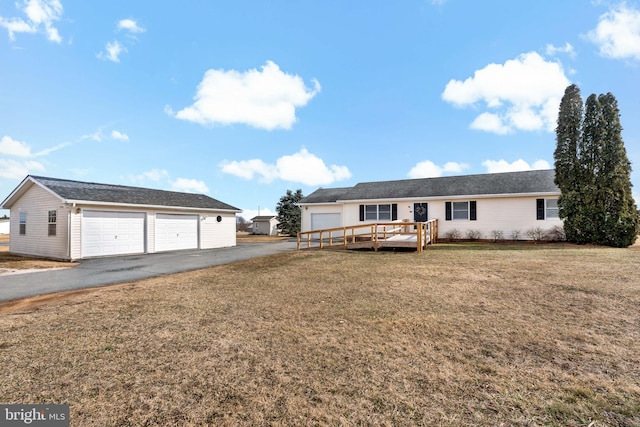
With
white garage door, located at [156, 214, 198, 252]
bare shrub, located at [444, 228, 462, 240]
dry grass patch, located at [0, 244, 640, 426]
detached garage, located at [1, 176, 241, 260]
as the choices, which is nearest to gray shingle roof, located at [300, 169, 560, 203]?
bare shrub, located at [444, 228, 462, 240]

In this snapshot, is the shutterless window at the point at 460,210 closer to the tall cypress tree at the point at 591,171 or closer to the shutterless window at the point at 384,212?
the shutterless window at the point at 384,212

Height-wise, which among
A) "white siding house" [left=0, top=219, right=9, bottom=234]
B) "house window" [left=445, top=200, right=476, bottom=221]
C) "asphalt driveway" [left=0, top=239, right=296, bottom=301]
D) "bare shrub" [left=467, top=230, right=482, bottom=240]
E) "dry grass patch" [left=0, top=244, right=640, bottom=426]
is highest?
"house window" [left=445, top=200, right=476, bottom=221]

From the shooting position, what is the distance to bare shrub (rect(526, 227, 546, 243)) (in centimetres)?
1703

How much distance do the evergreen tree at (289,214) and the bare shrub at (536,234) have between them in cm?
2367

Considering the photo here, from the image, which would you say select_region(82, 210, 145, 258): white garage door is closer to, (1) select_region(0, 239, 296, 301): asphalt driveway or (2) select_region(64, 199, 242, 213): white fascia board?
(2) select_region(64, 199, 242, 213): white fascia board

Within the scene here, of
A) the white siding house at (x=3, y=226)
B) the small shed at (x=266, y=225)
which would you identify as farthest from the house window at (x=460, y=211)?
the white siding house at (x=3, y=226)

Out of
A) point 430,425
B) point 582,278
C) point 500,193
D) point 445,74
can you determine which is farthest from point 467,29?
point 430,425

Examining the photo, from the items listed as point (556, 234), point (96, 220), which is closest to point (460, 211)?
point (556, 234)

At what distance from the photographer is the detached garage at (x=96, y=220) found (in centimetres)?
1411

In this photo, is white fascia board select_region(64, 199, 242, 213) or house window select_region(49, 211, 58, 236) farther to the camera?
house window select_region(49, 211, 58, 236)

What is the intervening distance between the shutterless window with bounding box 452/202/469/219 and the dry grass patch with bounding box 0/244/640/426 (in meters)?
12.2

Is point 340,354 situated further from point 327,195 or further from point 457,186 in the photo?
point 327,195

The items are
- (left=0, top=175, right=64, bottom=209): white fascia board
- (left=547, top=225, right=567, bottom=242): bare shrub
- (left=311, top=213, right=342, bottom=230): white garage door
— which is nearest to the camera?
(left=0, top=175, right=64, bottom=209): white fascia board

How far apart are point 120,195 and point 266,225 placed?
30.3 m
